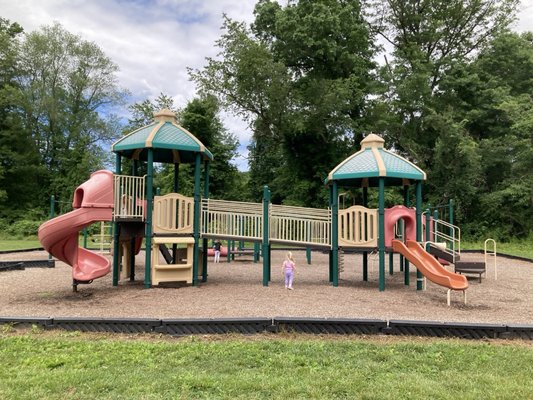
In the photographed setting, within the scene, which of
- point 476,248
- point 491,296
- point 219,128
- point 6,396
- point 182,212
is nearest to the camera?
point 6,396

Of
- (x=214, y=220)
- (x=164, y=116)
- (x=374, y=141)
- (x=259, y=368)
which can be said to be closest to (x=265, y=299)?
(x=214, y=220)

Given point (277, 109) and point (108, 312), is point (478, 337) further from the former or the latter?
point (277, 109)

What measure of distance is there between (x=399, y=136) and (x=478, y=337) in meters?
26.0

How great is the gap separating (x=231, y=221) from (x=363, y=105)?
22395 mm

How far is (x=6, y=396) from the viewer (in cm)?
373

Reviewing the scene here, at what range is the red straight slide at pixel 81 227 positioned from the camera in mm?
9258

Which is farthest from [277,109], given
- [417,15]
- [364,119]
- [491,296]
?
[491,296]

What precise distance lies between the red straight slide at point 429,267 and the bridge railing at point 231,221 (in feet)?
12.1

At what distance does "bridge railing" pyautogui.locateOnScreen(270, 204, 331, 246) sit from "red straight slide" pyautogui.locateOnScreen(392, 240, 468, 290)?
6.41 ft

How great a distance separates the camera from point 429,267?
9891mm

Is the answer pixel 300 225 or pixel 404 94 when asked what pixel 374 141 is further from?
pixel 404 94

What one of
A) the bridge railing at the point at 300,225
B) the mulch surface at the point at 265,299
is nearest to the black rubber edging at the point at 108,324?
the mulch surface at the point at 265,299

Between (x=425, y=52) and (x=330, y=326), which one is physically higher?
(x=425, y=52)

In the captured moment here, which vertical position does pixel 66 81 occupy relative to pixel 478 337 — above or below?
above
